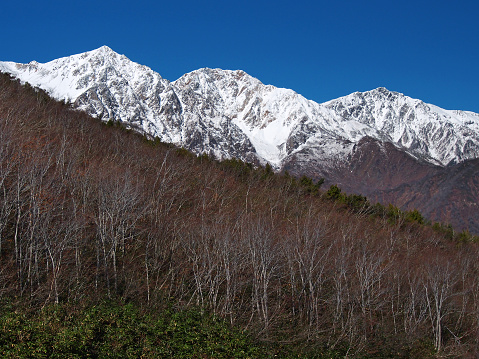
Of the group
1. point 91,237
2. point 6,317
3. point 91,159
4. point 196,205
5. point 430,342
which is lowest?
point 430,342

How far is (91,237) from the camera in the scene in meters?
23.2

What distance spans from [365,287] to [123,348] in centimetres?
1655

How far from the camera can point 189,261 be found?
24.6m

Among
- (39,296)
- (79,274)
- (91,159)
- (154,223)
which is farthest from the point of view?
(91,159)

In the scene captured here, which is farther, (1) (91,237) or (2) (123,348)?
(1) (91,237)

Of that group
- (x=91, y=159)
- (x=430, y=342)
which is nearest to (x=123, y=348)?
(x=430, y=342)

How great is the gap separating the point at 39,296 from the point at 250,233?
1226 cm

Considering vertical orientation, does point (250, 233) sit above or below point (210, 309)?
above

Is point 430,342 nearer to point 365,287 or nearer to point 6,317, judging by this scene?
point 365,287

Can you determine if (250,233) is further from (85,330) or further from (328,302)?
(85,330)

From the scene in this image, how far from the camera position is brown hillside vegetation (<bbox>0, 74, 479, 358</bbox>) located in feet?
65.1

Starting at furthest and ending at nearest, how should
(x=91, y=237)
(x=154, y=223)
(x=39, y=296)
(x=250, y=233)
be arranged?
1. (x=154, y=223)
2. (x=250, y=233)
3. (x=91, y=237)
4. (x=39, y=296)

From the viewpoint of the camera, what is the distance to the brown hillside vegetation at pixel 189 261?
19.8 meters

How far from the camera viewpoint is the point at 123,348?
47.7 feet
